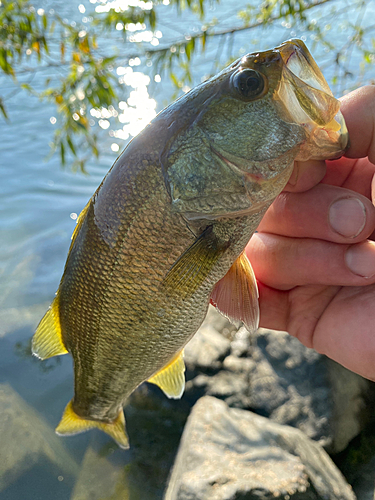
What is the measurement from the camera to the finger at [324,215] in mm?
1663

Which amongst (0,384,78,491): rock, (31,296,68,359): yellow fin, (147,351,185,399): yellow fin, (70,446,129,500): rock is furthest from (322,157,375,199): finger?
(0,384,78,491): rock

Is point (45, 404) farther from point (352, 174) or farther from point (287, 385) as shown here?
point (352, 174)

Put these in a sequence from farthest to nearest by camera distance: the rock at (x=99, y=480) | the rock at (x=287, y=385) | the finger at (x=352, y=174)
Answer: the rock at (x=287, y=385), the rock at (x=99, y=480), the finger at (x=352, y=174)

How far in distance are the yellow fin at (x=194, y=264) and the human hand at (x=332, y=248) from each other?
49 centimetres

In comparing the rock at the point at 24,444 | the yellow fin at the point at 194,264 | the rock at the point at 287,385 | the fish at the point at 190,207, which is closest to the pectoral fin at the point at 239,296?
the fish at the point at 190,207

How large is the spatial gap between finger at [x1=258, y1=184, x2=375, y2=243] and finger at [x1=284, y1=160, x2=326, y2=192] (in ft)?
0.22

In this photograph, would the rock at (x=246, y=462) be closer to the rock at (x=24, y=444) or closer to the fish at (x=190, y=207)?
the rock at (x=24, y=444)

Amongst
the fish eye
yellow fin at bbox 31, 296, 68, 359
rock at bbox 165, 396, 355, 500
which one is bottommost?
rock at bbox 165, 396, 355, 500

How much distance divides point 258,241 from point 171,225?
69 centimetres

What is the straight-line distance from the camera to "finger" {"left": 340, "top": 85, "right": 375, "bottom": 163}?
5.31 feet

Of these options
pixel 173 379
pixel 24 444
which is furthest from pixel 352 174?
pixel 24 444

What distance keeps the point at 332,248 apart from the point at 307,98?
0.77 m

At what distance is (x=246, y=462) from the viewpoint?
2.63 meters

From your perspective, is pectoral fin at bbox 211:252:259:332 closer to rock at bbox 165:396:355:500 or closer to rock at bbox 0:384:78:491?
rock at bbox 165:396:355:500
